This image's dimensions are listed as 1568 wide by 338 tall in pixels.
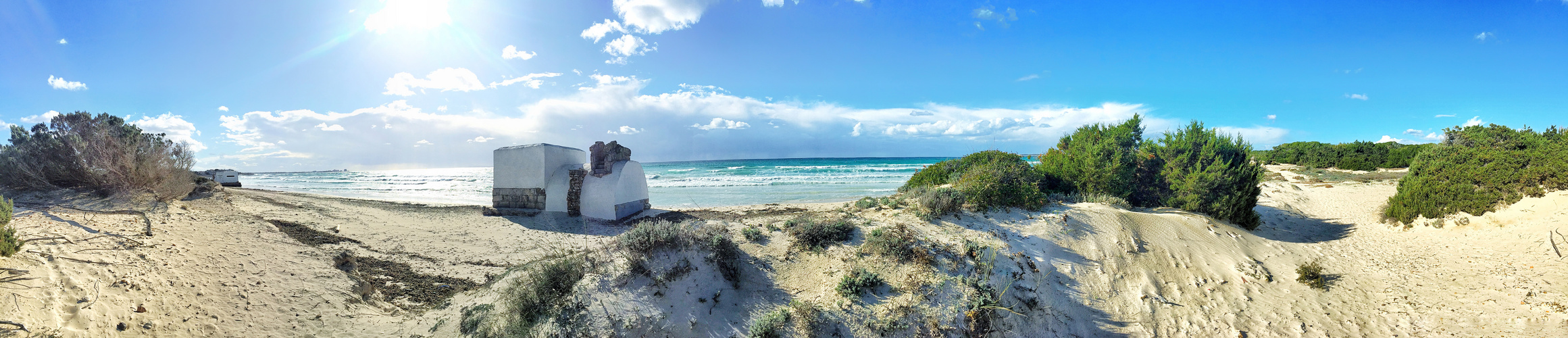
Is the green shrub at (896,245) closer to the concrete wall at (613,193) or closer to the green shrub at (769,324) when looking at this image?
the green shrub at (769,324)

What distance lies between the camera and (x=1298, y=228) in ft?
34.3

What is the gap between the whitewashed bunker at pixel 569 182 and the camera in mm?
13008

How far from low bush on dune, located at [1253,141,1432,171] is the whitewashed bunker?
84.4 ft

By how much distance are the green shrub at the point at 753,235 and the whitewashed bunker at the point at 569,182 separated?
265 inches

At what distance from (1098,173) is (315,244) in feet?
51.3

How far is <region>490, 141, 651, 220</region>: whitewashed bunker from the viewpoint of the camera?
42.7 ft

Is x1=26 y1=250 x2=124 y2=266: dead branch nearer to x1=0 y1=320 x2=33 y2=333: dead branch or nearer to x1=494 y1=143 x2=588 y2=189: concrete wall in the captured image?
x1=0 y1=320 x2=33 y2=333: dead branch

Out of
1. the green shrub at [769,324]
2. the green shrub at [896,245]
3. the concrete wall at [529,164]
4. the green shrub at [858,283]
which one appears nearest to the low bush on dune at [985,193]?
the green shrub at [896,245]

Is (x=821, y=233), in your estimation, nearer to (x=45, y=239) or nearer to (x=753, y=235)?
(x=753, y=235)

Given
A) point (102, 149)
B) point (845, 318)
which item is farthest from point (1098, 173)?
point (102, 149)

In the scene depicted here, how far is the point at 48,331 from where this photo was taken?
183 inches

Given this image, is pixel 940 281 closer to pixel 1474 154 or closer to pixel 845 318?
pixel 845 318

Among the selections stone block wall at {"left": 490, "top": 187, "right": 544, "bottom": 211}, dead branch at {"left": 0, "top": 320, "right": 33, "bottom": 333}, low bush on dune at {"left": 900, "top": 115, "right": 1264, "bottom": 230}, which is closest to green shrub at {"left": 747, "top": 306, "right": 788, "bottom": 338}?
low bush on dune at {"left": 900, "top": 115, "right": 1264, "bottom": 230}

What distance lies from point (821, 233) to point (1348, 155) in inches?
1428
